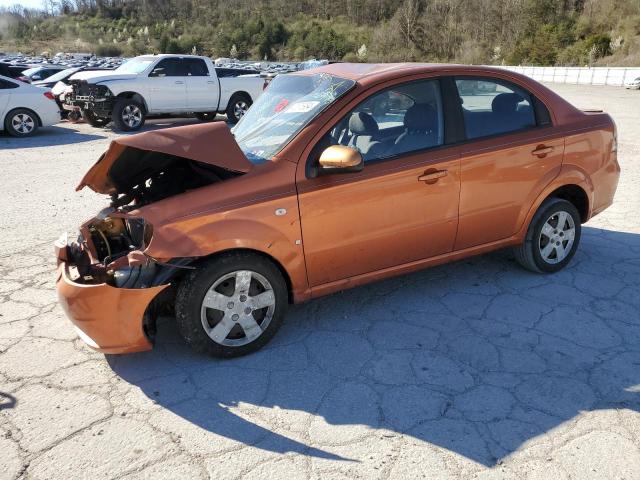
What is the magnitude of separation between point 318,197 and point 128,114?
38.7 feet

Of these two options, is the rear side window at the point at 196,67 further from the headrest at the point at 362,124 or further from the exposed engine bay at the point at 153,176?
the headrest at the point at 362,124

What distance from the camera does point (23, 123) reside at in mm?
13320

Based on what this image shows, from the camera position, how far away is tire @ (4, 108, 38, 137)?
43.0 feet

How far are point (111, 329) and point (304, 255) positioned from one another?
122 centimetres

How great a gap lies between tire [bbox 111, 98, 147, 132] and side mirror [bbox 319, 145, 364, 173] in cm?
1168

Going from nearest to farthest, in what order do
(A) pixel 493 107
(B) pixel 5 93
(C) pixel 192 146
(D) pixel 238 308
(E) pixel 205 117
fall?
(C) pixel 192 146
(D) pixel 238 308
(A) pixel 493 107
(B) pixel 5 93
(E) pixel 205 117

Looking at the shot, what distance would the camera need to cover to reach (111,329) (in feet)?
10.3

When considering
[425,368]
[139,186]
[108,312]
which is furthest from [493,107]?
[108,312]

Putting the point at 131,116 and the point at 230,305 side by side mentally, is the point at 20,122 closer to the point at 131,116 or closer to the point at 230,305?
the point at 131,116

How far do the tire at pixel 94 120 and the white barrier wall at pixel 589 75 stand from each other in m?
24.4

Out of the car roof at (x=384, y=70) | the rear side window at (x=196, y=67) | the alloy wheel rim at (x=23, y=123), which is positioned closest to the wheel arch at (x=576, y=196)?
the car roof at (x=384, y=70)

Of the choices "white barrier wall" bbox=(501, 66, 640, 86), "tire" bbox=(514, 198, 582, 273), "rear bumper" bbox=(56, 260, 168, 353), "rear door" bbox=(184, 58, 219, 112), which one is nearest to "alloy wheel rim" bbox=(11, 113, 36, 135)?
"rear door" bbox=(184, 58, 219, 112)

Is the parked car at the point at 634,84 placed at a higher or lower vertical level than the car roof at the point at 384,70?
lower

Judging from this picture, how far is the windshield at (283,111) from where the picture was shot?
3.64 metres
